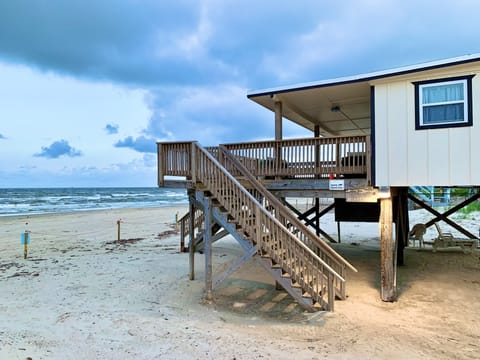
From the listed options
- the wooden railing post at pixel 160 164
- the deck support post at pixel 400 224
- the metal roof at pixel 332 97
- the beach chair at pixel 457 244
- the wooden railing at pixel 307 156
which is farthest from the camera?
the beach chair at pixel 457 244

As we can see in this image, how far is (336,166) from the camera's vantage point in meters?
7.59

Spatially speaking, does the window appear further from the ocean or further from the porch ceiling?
the ocean

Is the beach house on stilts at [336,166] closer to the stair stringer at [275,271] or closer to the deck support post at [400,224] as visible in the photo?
the stair stringer at [275,271]

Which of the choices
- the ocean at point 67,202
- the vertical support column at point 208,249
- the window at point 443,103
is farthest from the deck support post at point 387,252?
the ocean at point 67,202

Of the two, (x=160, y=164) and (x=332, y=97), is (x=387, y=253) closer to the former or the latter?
(x=332, y=97)

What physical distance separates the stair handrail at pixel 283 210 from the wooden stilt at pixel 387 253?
657mm

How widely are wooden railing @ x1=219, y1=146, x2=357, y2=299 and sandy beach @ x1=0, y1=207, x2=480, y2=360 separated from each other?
680 mm

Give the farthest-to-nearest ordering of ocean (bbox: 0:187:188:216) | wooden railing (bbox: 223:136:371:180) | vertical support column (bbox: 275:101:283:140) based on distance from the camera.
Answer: ocean (bbox: 0:187:188:216)
vertical support column (bbox: 275:101:283:140)
wooden railing (bbox: 223:136:371:180)

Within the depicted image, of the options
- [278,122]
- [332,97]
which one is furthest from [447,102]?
[278,122]

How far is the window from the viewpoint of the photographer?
21.7 feet

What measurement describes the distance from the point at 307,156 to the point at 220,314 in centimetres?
410

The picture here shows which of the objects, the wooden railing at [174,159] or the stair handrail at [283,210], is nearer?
the stair handrail at [283,210]

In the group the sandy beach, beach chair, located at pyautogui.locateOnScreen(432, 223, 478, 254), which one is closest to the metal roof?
the sandy beach

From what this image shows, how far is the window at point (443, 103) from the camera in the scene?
6.61 metres
